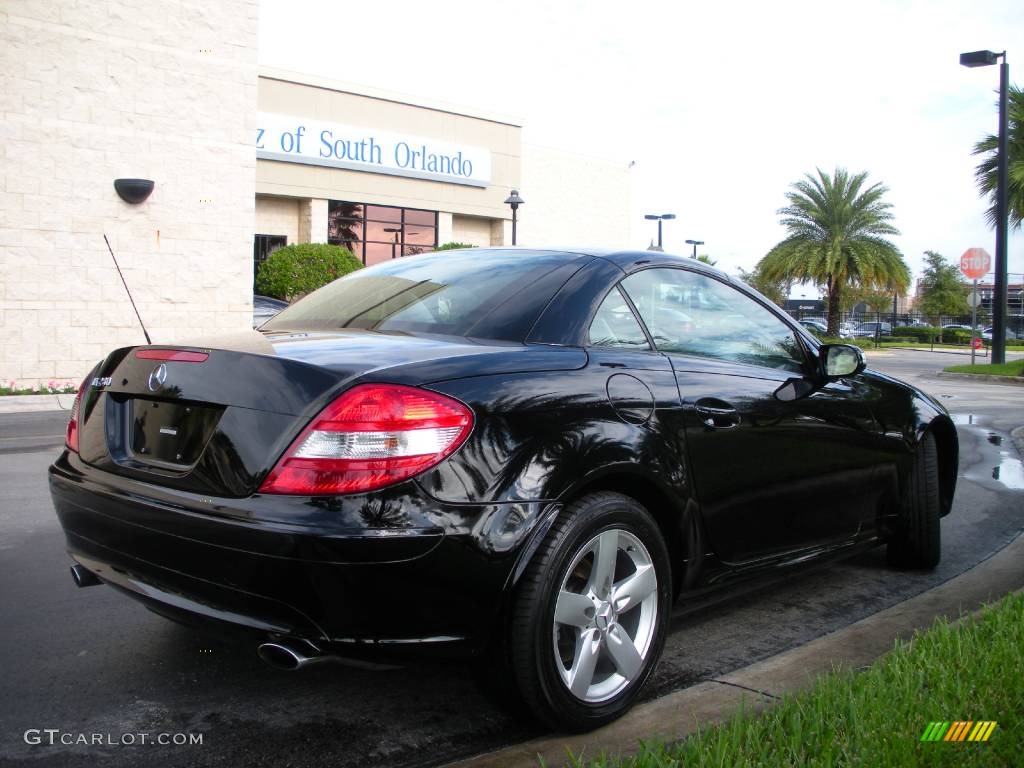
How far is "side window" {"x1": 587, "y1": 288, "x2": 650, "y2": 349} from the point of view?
3.35 m

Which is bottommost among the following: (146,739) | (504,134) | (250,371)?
(146,739)

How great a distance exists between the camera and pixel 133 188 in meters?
14.8

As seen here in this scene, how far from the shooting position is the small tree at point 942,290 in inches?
2459

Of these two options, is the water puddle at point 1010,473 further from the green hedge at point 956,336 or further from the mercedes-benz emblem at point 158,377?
the green hedge at point 956,336

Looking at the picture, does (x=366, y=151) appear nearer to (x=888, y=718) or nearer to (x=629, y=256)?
(x=629, y=256)

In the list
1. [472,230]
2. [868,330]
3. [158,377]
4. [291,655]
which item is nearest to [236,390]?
[158,377]

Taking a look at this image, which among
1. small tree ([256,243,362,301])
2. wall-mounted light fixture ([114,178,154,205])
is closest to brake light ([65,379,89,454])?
wall-mounted light fixture ([114,178,154,205])

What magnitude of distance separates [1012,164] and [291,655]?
29.5 metres

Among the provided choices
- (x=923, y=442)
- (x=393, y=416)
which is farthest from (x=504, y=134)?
(x=393, y=416)

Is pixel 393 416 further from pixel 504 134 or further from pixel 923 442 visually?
pixel 504 134

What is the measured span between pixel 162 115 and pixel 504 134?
1826cm

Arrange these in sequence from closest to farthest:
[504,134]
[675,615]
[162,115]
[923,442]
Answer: [675,615], [923,442], [162,115], [504,134]

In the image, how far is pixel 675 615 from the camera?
3.57 meters

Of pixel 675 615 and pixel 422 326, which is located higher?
pixel 422 326
